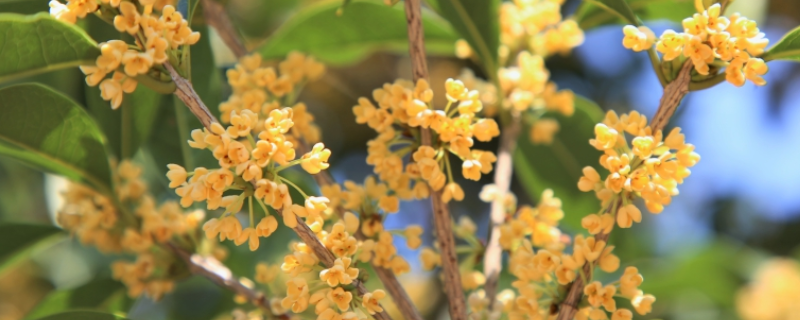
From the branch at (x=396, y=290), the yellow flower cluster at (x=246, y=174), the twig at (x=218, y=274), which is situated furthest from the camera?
the twig at (x=218, y=274)

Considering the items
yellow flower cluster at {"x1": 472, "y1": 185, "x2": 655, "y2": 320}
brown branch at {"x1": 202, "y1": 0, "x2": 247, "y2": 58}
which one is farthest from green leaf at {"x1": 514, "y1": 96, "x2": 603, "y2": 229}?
brown branch at {"x1": 202, "y1": 0, "x2": 247, "y2": 58}

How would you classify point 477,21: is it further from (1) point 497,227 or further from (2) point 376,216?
(2) point 376,216

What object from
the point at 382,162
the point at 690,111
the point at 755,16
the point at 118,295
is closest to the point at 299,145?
the point at 382,162

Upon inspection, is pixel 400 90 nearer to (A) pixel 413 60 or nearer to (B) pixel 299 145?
(A) pixel 413 60

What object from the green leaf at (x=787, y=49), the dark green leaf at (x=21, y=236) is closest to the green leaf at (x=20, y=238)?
the dark green leaf at (x=21, y=236)

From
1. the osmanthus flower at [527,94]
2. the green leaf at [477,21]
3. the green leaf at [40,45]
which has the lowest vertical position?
the green leaf at [40,45]

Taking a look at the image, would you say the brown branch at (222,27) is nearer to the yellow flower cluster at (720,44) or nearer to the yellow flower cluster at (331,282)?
the yellow flower cluster at (331,282)

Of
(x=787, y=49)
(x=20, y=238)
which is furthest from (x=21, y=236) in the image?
(x=787, y=49)
